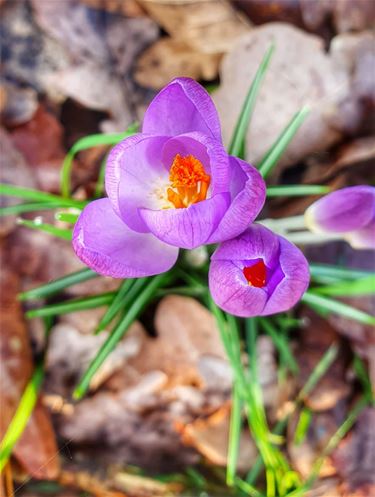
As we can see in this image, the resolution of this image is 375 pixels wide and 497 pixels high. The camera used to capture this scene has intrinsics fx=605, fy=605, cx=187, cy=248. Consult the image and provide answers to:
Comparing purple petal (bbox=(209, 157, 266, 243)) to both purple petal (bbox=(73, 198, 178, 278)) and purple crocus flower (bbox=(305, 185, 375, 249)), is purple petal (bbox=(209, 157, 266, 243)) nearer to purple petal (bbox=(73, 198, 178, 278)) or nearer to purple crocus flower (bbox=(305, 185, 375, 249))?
purple petal (bbox=(73, 198, 178, 278))

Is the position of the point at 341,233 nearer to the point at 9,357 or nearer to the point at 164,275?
the point at 164,275

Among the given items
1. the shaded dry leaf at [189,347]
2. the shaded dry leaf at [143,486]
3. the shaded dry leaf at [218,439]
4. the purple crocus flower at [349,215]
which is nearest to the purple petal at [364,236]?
the purple crocus flower at [349,215]

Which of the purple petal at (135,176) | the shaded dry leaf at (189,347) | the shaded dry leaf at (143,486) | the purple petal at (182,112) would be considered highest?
the purple petal at (182,112)

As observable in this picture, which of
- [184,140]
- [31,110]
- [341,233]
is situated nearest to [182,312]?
[341,233]

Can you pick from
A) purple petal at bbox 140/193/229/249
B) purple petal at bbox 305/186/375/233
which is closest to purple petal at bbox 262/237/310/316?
purple petal at bbox 140/193/229/249

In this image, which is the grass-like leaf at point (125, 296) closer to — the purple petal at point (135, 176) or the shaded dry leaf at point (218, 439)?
the purple petal at point (135, 176)

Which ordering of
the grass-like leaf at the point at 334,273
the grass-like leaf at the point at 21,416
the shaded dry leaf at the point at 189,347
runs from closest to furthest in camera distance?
the grass-like leaf at the point at 334,273, the grass-like leaf at the point at 21,416, the shaded dry leaf at the point at 189,347

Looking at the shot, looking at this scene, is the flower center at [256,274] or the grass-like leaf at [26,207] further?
the grass-like leaf at [26,207]

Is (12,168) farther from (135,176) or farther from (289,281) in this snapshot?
(289,281)
